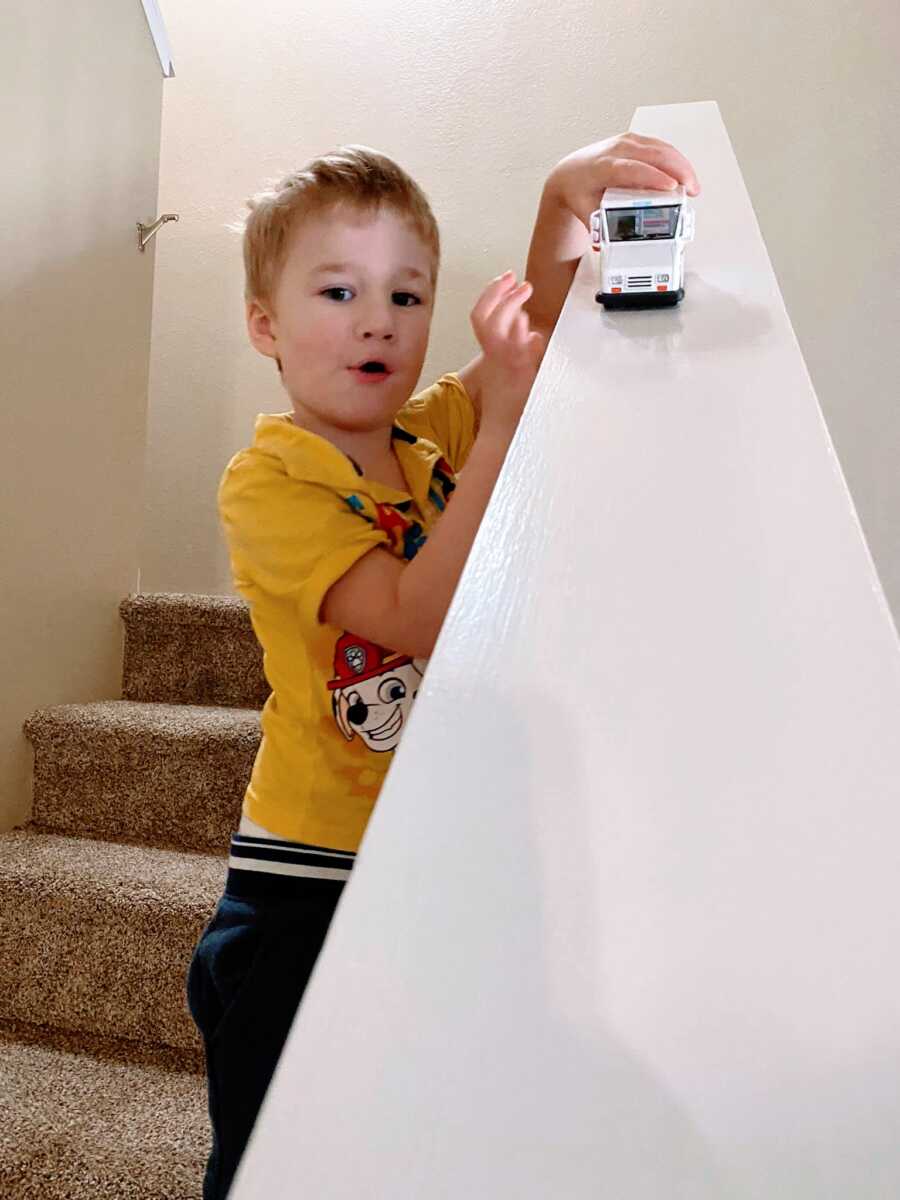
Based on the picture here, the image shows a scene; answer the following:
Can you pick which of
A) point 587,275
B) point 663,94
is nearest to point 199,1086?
point 587,275

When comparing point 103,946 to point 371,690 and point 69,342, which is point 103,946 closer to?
point 371,690

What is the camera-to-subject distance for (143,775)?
1.74 metres

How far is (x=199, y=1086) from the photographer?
133 centimetres

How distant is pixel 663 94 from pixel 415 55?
0.67m

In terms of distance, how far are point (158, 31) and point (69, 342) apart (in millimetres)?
820

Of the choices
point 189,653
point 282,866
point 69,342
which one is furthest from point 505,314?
point 189,653

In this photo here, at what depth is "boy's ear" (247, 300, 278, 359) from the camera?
0.98m

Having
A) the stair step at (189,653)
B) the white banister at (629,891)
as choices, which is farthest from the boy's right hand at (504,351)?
the stair step at (189,653)

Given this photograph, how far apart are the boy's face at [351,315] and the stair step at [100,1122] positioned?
82cm

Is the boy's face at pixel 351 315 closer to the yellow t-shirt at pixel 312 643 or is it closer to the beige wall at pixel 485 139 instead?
the yellow t-shirt at pixel 312 643

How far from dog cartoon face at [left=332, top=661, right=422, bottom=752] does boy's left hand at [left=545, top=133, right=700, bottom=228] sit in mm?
422

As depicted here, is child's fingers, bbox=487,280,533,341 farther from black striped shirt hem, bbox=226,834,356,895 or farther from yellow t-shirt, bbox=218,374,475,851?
black striped shirt hem, bbox=226,834,356,895

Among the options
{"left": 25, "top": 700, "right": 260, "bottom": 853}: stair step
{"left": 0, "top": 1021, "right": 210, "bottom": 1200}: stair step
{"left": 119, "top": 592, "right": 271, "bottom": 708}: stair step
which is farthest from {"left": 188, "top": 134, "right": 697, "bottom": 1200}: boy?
{"left": 119, "top": 592, "right": 271, "bottom": 708}: stair step

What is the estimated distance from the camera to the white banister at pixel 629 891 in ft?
0.71
